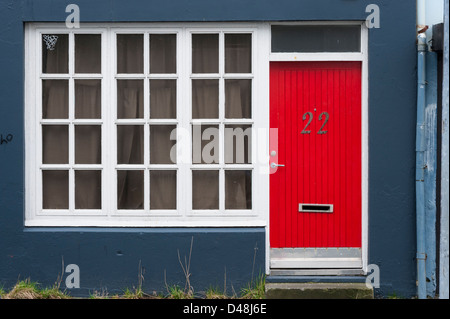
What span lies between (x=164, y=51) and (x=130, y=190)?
1564 mm

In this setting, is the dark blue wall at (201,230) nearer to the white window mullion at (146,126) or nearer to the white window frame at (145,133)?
the white window frame at (145,133)

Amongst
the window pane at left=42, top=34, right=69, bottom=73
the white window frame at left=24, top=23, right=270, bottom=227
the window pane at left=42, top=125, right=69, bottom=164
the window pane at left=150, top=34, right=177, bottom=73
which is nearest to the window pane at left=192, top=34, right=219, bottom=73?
the white window frame at left=24, top=23, right=270, bottom=227

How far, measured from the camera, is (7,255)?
21.4 ft

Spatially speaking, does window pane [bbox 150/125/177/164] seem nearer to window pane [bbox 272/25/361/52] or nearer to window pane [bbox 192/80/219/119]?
window pane [bbox 192/80/219/119]

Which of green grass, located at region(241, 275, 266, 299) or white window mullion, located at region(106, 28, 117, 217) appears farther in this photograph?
white window mullion, located at region(106, 28, 117, 217)

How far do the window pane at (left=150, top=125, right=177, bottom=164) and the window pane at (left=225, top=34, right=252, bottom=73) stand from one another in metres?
0.94

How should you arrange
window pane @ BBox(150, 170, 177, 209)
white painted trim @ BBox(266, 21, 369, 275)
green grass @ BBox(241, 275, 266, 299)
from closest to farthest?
1. green grass @ BBox(241, 275, 266, 299)
2. white painted trim @ BBox(266, 21, 369, 275)
3. window pane @ BBox(150, 170, 177, 209)

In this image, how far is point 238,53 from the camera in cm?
667

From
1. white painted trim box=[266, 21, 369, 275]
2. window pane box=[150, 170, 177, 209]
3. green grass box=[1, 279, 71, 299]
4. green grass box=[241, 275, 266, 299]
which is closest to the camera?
green grass box=[1, 279, 71, 299]

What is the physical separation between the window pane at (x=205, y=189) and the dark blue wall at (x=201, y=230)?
1.09ft

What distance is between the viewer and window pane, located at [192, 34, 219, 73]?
6.67 m

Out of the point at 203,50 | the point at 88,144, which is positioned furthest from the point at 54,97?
the point at 203,50

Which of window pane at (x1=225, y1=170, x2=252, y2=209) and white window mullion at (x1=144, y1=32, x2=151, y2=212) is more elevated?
white window mullion at (x1=144, y1=32, x2=151, y2=212)

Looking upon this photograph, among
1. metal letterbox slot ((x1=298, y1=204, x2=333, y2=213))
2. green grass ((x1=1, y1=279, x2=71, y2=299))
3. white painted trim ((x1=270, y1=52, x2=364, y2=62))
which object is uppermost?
white painted trim ((x1=270, y1=52, x2=364, y2=62))
